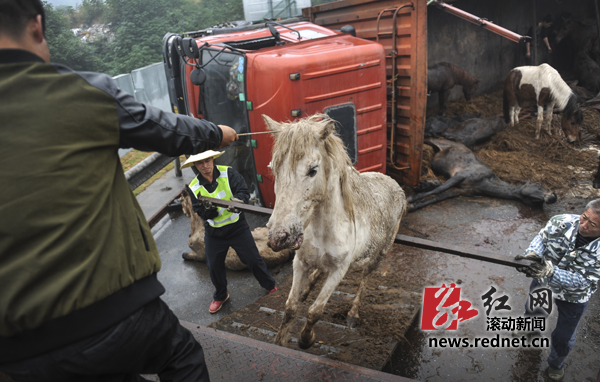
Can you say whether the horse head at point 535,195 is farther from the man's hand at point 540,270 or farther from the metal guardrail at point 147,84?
the metal guardrail at point 147,84

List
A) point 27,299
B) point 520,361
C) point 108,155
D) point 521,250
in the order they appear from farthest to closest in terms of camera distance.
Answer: point 521,250 < point 520,361 < point 108,155 < point 27,299

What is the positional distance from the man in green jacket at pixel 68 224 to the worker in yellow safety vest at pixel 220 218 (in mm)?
2568

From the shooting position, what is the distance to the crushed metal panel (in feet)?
20.2

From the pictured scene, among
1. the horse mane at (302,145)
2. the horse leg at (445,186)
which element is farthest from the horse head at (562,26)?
the horse mane at (302,145)

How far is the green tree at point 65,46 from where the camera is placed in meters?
14.5

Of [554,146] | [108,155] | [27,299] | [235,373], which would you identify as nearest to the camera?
[27,299]

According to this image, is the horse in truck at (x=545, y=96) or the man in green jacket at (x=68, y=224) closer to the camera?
the man in green jacket at (x=68, y=224)

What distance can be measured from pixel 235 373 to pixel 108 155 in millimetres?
1765

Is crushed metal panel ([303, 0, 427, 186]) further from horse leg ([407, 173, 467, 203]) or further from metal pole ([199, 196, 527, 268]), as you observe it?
metal pole ([199, 196, 527, 268])

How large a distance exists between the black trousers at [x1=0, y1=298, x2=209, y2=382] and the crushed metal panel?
572 cm

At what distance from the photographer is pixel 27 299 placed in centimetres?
124

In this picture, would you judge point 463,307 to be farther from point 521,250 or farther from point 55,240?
point 55,240

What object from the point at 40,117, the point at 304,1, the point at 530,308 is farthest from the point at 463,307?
the point at 304,1

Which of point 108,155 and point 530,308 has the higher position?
point 108,155
